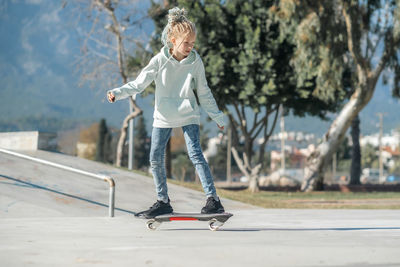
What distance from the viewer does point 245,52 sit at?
83.7 ft

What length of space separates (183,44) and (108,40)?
68.0ft

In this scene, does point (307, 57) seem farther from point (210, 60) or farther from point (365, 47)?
point (210, 60)

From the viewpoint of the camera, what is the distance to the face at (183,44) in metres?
5.36

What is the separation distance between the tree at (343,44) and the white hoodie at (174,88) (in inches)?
671

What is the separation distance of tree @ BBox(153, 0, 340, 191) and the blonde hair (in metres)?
19.1

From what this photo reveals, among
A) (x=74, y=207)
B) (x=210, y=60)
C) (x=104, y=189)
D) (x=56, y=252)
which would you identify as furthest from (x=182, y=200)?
(x=210, y=60)

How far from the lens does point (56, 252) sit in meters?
3.81

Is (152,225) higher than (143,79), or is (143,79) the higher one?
(143,79)

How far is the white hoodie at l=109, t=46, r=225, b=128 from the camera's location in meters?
5.41

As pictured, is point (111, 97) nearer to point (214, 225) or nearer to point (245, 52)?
point (214, 225)

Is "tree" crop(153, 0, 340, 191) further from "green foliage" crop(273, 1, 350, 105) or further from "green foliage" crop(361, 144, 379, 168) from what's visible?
"green foliage" crop(361, 144, 379, 168)

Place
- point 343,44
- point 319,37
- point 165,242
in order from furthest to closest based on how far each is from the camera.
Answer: point 343,44, point 319,37, point 165,242

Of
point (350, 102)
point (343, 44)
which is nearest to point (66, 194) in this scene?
point (343, 44)

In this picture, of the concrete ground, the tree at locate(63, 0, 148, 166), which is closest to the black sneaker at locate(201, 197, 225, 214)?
the concrete ground
